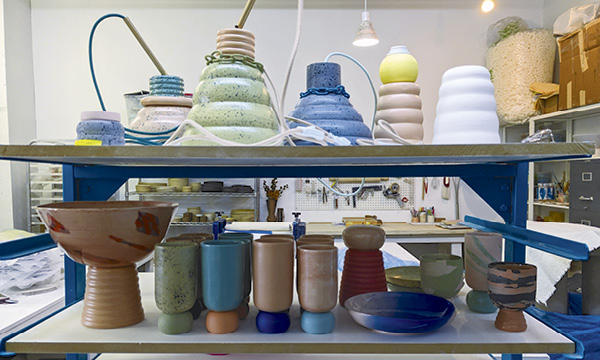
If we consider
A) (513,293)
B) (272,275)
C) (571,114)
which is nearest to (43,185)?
(272,275)

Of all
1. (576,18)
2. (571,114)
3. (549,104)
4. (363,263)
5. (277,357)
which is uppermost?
(576,18)

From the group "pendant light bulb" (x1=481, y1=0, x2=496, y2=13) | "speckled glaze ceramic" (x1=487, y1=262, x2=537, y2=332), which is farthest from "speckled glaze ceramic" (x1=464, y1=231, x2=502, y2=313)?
"pendant light bulb" (x1=481, y1=0, x2=496, y2=13)

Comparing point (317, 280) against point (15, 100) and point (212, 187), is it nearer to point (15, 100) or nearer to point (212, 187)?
point (212, 187)

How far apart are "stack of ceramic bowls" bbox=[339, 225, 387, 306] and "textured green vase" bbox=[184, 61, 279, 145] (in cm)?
30

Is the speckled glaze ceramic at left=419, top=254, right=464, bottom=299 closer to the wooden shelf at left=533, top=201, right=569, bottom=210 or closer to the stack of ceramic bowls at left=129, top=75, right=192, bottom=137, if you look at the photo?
the stack of ceramic bowls at left=129, top=75, right=192, bottom=137

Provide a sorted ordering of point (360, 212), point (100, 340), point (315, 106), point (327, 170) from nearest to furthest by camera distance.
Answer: point (100, 340) → point (315, 106) → point (327, 170) → point (360, 212)

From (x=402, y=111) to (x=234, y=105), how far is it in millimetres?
402

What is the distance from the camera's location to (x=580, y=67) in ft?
10.5

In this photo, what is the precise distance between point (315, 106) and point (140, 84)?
12.8 ft

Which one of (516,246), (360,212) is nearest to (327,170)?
(516,246)

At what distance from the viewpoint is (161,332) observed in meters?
0.76

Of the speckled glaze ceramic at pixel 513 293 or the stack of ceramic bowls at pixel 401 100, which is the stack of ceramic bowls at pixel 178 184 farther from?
the speckled glaze ceramic at pixel 513 293

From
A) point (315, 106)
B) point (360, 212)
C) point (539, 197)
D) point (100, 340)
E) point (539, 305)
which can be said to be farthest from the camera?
point (360, 212)

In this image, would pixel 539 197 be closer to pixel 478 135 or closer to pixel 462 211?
pixel 462 211
